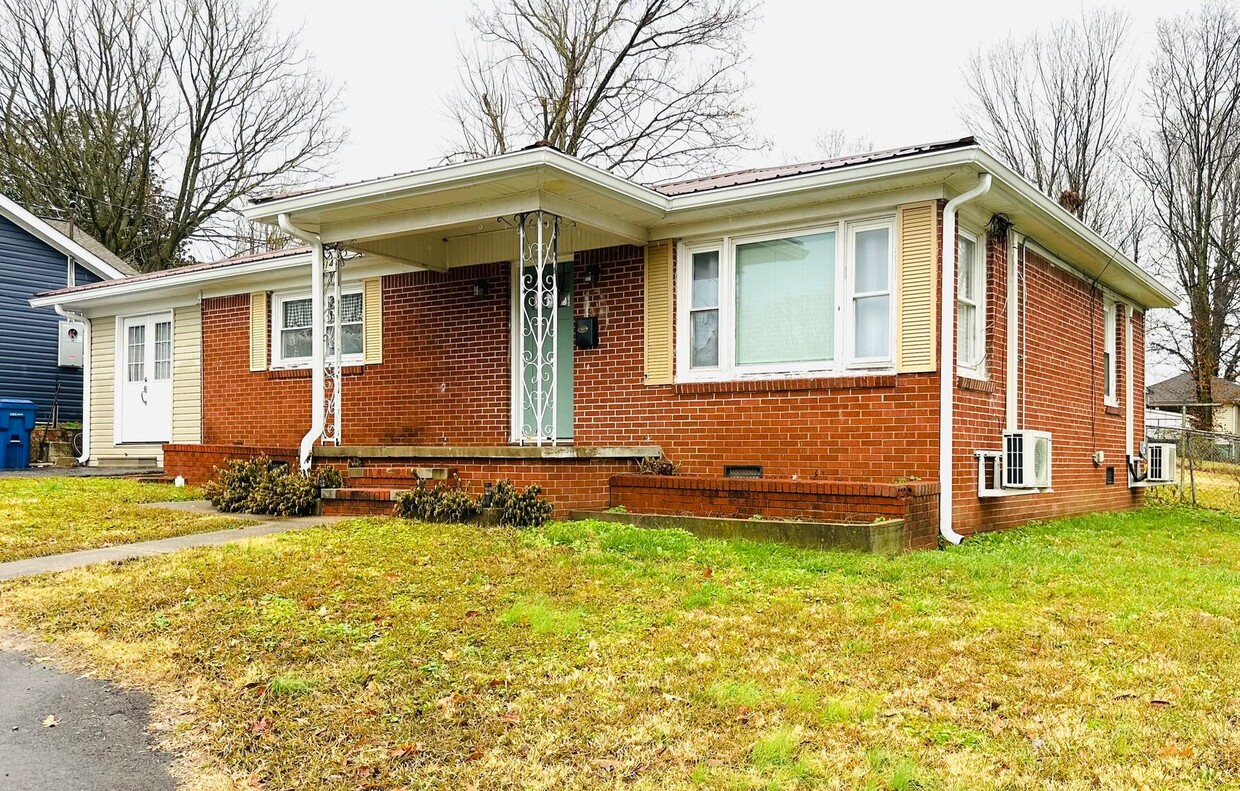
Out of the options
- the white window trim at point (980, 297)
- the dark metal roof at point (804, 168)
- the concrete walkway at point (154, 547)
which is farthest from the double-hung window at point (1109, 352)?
the concrete walkway at point (154, 547)

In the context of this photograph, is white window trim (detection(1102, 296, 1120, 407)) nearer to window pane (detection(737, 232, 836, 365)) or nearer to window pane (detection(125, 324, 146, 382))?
window pane (detection(737, 232, 836, 365))

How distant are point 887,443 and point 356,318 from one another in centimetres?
702

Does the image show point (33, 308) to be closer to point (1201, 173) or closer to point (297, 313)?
point (297, 313)

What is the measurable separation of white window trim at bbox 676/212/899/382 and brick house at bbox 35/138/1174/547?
0.02 metres

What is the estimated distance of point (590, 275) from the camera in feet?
33.1

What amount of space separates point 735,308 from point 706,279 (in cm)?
48

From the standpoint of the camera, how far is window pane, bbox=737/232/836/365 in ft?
28.7

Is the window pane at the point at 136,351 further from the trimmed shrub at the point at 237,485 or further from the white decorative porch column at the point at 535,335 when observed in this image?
the white decorative porch column at the point at 535,335

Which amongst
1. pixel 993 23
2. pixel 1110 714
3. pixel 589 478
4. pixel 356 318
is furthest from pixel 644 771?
pixel 993 23

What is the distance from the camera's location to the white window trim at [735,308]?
8414mm

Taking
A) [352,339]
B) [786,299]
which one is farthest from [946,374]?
[352,339]

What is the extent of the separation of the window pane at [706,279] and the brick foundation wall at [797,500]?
2065mm

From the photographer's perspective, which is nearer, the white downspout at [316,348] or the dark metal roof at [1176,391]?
the white downspout at [316,348]

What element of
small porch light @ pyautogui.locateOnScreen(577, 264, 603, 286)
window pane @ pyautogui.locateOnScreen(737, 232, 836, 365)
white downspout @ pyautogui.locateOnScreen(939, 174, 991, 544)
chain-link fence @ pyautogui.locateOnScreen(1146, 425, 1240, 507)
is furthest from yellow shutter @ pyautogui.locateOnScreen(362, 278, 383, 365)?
chain-link fence @ pyautogui.locateOnScreen(1146, 425, 1240, 507)
